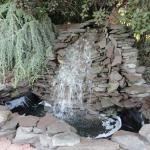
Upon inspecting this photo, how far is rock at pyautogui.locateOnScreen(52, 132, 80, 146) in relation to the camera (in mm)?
2936

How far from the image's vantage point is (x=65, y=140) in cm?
294

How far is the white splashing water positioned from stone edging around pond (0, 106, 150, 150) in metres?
0.74

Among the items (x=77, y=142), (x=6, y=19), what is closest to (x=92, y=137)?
(x=77, y=142)

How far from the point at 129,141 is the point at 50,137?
0.69 m

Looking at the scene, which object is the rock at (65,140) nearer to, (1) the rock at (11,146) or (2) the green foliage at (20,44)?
(1) the rock at (11,146)

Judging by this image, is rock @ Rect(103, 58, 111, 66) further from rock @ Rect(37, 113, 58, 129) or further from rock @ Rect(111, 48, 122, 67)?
rock @ Rect(37, 113, 58, 129)

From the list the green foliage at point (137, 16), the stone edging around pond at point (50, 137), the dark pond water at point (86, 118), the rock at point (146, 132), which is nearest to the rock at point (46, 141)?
the stone edging around pond at point (50, 137)

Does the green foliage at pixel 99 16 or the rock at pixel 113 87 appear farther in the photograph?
the green foliage at pixel 99 16

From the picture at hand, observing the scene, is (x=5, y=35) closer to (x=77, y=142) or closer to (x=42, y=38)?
(x=42, y=38)

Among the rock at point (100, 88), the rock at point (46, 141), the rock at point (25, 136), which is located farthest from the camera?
the rock at point (100, 88)

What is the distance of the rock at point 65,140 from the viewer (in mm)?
2936

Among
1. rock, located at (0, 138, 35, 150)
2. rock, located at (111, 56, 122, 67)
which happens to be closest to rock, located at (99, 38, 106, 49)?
rock, located at (111, 56, 122, 67)

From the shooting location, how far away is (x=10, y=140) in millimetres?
3152

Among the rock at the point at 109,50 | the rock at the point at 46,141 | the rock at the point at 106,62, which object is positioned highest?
the rock at the point at 109,50
